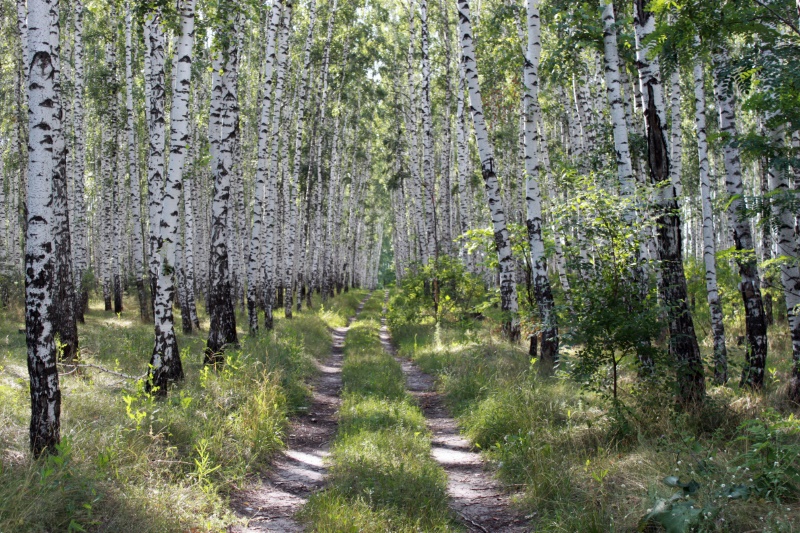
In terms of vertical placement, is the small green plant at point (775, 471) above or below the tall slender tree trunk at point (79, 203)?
below

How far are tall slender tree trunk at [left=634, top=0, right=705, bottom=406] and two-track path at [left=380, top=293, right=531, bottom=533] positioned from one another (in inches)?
91.6

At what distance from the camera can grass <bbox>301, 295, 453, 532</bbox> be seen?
15.3 feet

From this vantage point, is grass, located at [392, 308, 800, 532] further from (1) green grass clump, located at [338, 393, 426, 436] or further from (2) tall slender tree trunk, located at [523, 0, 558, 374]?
(2) tall slender tree trunk, located at [523, 0, 558, 374]

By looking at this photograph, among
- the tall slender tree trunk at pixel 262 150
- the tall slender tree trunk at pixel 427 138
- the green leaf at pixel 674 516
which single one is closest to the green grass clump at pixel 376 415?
the green leaf at pixel 674 516

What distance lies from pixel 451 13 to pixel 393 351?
16760mm

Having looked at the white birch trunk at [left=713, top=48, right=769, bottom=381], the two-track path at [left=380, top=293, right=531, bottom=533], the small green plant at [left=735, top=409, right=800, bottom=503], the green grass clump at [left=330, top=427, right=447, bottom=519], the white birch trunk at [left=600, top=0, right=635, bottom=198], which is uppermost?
the white birch trunk at [left=600, top=0, right=635, bottom=198]

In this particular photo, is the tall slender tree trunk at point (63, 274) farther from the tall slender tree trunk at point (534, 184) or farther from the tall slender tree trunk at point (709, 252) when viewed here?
the tall slender tree trunk at point (709, 252)

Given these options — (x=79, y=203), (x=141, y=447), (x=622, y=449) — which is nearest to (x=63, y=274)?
(x=141, y=447)

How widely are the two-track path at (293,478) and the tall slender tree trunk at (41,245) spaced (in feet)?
6.01

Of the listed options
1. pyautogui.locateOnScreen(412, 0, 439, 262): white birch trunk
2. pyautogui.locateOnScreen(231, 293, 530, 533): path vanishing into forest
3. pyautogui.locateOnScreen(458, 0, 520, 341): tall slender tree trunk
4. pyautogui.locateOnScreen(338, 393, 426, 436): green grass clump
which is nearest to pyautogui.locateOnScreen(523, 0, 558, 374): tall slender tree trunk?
pyautogui.locateOnScreen(458, 0, 520, 341): tall slender tree trunk

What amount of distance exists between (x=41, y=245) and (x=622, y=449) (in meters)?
5.70

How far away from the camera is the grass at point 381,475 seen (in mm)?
4676

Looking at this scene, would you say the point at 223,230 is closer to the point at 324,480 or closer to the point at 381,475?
the point at 324,480

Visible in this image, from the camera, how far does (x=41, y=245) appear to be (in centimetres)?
468
